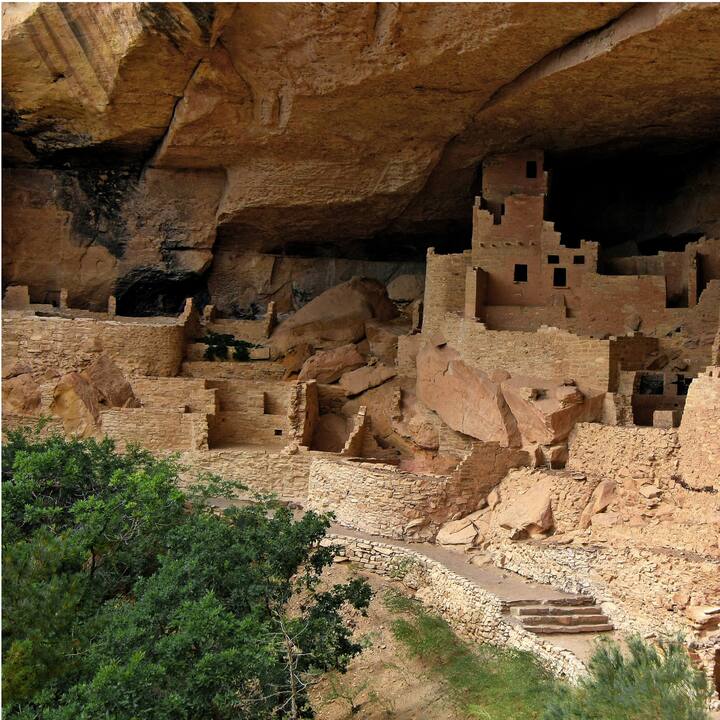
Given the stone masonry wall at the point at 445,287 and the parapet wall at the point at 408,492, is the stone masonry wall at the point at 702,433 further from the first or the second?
the stone masonry wall at the point at 445,287

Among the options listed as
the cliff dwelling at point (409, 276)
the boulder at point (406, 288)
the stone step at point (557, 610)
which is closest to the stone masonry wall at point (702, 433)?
the cliff dwelling at point (409, 276)

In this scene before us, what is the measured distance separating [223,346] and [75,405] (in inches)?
173

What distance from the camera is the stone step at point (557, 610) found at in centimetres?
1277

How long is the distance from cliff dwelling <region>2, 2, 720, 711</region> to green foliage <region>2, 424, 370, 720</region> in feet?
8.77

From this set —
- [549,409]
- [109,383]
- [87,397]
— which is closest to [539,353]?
[549,409]

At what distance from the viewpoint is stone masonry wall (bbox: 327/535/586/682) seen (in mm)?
11961

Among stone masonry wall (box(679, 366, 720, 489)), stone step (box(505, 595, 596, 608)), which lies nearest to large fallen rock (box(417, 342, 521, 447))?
stone masonry wall (box(679, 366, 720, 489))

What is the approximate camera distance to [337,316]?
2327 centimetres

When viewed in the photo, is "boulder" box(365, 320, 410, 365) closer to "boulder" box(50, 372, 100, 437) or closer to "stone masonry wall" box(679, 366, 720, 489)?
"boulder" box(50, 372, 100, 437)

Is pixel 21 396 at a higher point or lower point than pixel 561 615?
higher

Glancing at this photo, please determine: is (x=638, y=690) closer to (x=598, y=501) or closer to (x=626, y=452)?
(x=598, y=501)

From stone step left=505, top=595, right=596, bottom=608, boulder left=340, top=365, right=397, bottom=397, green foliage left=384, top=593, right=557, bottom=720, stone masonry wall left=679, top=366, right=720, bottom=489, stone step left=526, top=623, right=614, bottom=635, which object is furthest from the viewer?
boulder left=340, top=365, right=397, bottom=397

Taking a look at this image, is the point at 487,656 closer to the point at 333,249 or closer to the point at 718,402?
the point at 718,402

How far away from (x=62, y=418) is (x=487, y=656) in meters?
10.4
